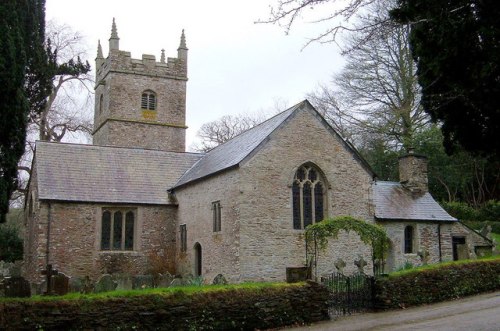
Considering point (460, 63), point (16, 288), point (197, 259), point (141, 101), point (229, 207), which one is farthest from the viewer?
point (141, 101)

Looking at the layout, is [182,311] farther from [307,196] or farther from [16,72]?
[307,196]

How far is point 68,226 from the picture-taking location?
895 inches

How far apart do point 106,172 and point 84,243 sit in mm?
3782

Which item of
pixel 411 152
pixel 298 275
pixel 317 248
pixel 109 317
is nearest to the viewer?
pixel 109 317

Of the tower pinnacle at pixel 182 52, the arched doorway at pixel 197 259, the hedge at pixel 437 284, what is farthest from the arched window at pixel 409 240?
the tower pinnacle at pixel 182 52

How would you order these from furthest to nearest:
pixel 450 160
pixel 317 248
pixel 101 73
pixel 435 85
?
1. pixel 450 160
2. pixel 101 73
3. pixel 317 248
4. pixel 435 85

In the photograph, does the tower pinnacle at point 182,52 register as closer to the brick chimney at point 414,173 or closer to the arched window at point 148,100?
the arched window at point 148,100

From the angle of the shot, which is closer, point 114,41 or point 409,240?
point 409,240

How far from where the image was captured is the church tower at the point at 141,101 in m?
33.3

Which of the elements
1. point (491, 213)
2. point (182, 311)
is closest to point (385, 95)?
point (491, 213)

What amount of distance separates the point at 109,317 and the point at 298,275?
17.4ft

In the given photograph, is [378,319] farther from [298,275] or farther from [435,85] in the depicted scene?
[435,85]

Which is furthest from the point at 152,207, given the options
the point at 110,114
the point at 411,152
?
the point at 411,152

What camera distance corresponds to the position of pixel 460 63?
350 inches
